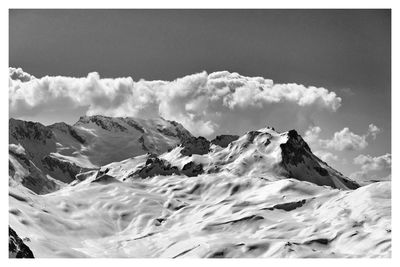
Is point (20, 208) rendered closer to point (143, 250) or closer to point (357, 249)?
point (143, 250)

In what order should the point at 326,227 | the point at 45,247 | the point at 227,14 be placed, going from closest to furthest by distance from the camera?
the point at 227,14 < the point at 45,247 < the point at 326,227

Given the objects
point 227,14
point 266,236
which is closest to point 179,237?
point 266,236

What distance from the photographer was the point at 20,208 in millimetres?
185625

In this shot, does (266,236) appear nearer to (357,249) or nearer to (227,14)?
(357,249)
